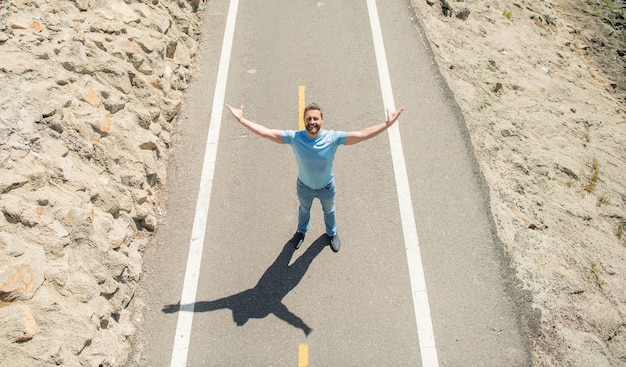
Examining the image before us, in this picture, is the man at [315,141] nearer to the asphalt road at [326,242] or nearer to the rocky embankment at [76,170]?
the asphalt road at [326,242]

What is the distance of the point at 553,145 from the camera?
8.02m

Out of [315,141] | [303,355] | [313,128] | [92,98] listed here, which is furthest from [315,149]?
[92,98]

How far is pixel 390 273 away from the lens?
6.02 m

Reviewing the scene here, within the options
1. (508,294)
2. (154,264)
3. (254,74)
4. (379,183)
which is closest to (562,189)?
(508,294)

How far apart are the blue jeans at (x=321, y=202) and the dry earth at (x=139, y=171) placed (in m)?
2.17

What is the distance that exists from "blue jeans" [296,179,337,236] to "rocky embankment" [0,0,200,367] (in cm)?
211

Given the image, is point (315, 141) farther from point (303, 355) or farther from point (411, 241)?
point (303, 355)

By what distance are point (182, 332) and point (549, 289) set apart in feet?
15.1

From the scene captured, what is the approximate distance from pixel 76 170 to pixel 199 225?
173 cm

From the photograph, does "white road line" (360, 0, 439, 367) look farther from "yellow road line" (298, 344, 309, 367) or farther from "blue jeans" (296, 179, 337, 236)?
"yellow road line" (298, 344, 309, 367)

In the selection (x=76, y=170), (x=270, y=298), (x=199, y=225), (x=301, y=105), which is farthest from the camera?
(x=301, y=105)

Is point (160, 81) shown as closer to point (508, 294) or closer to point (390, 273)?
point (390, 273)

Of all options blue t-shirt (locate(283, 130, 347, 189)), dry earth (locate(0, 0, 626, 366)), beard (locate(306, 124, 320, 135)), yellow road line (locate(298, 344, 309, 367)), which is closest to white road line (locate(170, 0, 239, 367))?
dry earth (locate(0, 0, 626, 366))

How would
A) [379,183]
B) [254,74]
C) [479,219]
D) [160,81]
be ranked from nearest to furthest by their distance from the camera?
[479,219]
[379,183]
[160,81]
[254,74]
